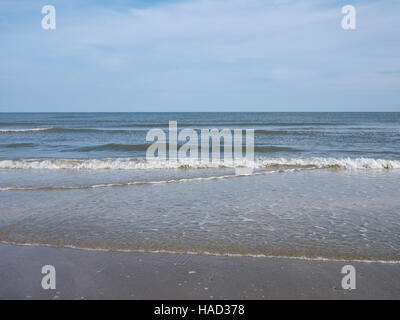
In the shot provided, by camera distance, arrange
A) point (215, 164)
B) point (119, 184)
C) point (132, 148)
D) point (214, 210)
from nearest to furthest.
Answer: point (214, 210) → point (119, 184) → point (215, 164) → point (132, 148)

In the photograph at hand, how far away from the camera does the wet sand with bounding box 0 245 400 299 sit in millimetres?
3762

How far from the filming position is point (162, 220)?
6.41m

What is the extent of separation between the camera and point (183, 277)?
415cm

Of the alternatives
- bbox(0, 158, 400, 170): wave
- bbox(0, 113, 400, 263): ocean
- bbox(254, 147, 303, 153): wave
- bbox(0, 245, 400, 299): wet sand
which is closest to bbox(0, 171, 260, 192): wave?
bbox(0, 113, 400, 263): ocean

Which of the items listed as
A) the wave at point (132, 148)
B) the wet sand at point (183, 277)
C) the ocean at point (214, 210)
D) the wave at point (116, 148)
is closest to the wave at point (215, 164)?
the ocean at point (214, 210)

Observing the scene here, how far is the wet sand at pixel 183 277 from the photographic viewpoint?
12.3ft

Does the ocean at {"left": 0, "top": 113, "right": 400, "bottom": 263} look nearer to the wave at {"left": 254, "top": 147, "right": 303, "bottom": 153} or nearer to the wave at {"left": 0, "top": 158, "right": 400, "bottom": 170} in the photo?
the wave at {"left": 0, "top": 158, "right": 400, "bottom": 170}

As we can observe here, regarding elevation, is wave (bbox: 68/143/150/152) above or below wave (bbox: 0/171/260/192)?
above

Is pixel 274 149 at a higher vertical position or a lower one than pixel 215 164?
higher

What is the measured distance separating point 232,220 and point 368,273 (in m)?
2.63

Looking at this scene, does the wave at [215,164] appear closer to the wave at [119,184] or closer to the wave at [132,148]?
the wave at [119,184]

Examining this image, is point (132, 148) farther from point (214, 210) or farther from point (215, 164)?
point (214, 210)

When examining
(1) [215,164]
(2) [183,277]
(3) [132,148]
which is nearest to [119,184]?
(1) [215,164]
